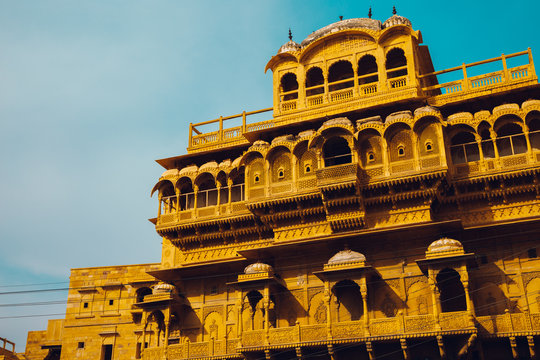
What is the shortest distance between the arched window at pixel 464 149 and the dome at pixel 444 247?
13.5ft

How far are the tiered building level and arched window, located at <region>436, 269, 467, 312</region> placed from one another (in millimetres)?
51

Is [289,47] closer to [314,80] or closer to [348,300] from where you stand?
[314,80]

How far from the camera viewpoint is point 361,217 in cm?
2344

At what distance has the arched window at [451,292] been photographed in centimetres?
2177

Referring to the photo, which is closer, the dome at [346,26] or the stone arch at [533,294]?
the stone arch at [533,294]

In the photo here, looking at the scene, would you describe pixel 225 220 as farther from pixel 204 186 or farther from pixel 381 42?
pixel 381 42

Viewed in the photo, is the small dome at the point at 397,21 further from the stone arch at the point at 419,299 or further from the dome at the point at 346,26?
the stone arch at the point at 419,299

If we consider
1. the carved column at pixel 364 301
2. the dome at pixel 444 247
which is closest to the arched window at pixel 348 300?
the carved column at pixel 364 301

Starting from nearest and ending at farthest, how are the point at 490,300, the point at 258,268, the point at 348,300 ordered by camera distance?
1. the point at 490,300
2. the point at 348,300
3. the point at 258,268

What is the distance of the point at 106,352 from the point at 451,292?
1953 cm

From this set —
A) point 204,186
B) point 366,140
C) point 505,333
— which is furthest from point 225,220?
point 505,333

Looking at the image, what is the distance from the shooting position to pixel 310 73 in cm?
2866

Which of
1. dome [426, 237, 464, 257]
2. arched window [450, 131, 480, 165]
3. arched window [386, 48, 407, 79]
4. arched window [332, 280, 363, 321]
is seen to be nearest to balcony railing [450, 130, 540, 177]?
arched window [450, 131, 480, 165]

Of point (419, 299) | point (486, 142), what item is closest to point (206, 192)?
point (419, 299)
